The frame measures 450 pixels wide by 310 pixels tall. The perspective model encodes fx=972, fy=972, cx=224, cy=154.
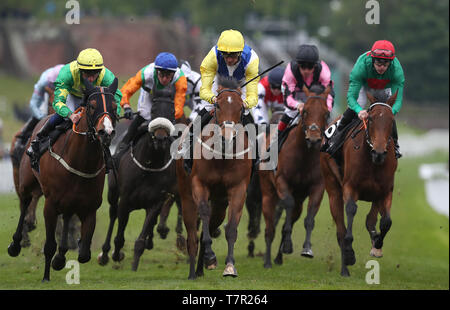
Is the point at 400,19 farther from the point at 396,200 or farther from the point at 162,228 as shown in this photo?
the point at 162,228

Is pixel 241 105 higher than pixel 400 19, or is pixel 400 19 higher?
pixel 400 19

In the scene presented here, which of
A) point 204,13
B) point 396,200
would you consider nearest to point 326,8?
point 204,13

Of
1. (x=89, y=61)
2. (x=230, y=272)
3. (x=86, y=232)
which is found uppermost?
(x=89, y=61)

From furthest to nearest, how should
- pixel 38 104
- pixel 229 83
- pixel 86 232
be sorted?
pixel 38 104, pixel 86 232, pixel 229 83

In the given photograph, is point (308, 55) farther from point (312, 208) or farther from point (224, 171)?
point (224, 171)

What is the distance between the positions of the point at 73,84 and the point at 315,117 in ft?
9.45

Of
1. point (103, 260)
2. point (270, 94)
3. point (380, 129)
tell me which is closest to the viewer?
point (380, 129)

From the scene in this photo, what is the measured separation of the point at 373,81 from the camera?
11.7 m

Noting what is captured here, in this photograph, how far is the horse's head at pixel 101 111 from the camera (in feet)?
32.1

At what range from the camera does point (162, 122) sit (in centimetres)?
1179

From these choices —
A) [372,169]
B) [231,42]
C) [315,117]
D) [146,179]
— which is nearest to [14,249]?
[146,179]

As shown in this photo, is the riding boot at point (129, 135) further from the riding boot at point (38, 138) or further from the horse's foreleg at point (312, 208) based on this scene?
the horse's foreleg at point (312, 208)

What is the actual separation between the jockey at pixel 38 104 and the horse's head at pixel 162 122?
2191 millimetres

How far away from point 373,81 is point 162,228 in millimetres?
3839
